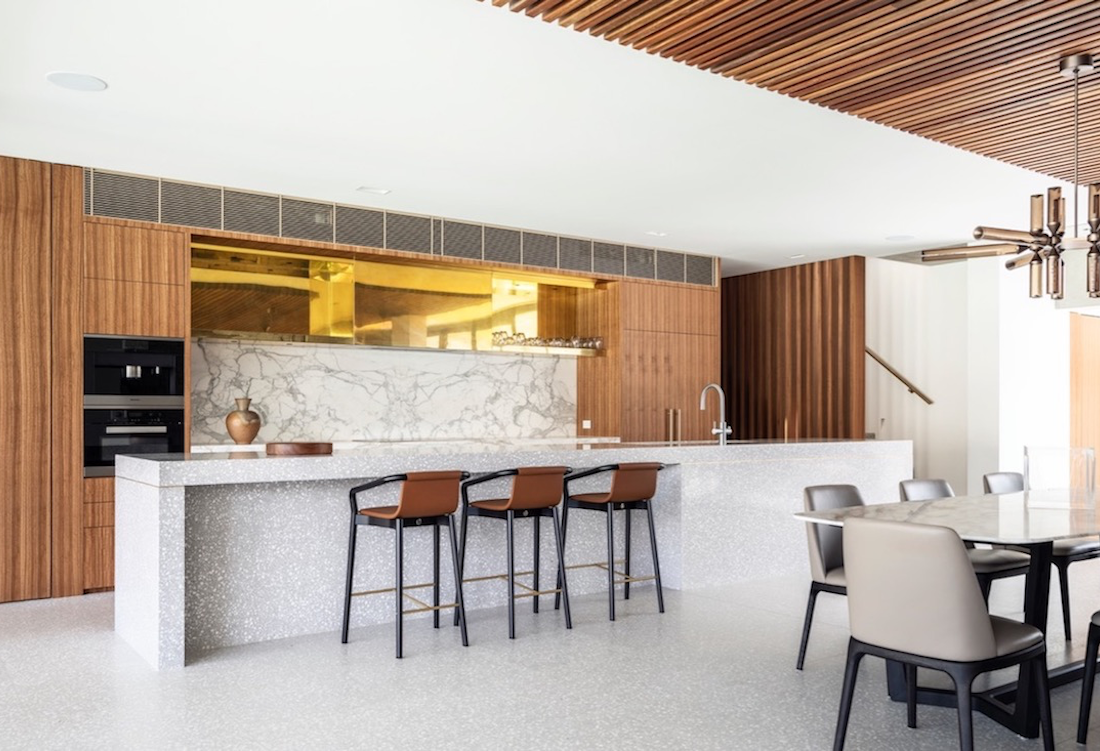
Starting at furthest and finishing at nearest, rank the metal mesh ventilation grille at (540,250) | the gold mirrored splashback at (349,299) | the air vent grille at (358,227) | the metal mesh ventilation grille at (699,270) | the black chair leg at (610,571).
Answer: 1. the metal mesh ventilation grille at (699,270)
2. the metal mesh ventilation grille at (540,250)
3. the gold mirrored splashback at (349,299)
4. the air vent grille at (358,227)
5. the black chair leg at (610,571)

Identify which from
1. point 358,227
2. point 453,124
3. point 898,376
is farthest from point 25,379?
point 898,376

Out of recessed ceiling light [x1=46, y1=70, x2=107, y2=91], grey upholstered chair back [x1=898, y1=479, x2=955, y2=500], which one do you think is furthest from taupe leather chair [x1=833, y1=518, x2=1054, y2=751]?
recessed ceiling light [x1=46, y1=70, x2=107, y2=91]

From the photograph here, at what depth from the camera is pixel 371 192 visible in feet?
20.8

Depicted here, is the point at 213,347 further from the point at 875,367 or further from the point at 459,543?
the point at 875,367

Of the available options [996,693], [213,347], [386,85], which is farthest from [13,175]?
[996,693]

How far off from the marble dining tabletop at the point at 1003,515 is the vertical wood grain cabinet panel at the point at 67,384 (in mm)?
4519

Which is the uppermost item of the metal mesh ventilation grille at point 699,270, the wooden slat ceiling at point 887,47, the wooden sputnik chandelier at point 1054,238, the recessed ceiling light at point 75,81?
the recessed ceiling light at point 75,81

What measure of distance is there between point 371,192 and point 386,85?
2.16 m

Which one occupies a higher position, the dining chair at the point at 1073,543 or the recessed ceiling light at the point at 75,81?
the recessed ceiling light at the point at 75,81

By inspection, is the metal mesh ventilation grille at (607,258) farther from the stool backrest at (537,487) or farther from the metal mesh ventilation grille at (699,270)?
the stool backrest at (537,487)

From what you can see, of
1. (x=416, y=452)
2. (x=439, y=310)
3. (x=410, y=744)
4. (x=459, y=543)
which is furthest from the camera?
(x=439, y=310)

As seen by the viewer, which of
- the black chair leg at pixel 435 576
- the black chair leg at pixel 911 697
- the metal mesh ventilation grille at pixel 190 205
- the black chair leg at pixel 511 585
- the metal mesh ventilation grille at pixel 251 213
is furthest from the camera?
the metal mesh ventilation grille at pixel 251 213

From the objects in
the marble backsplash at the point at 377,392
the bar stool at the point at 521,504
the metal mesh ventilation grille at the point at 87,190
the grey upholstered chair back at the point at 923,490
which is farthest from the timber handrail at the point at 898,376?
the metal mesh ventilation grille at the point at 87,190

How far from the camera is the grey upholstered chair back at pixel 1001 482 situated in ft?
16.8
